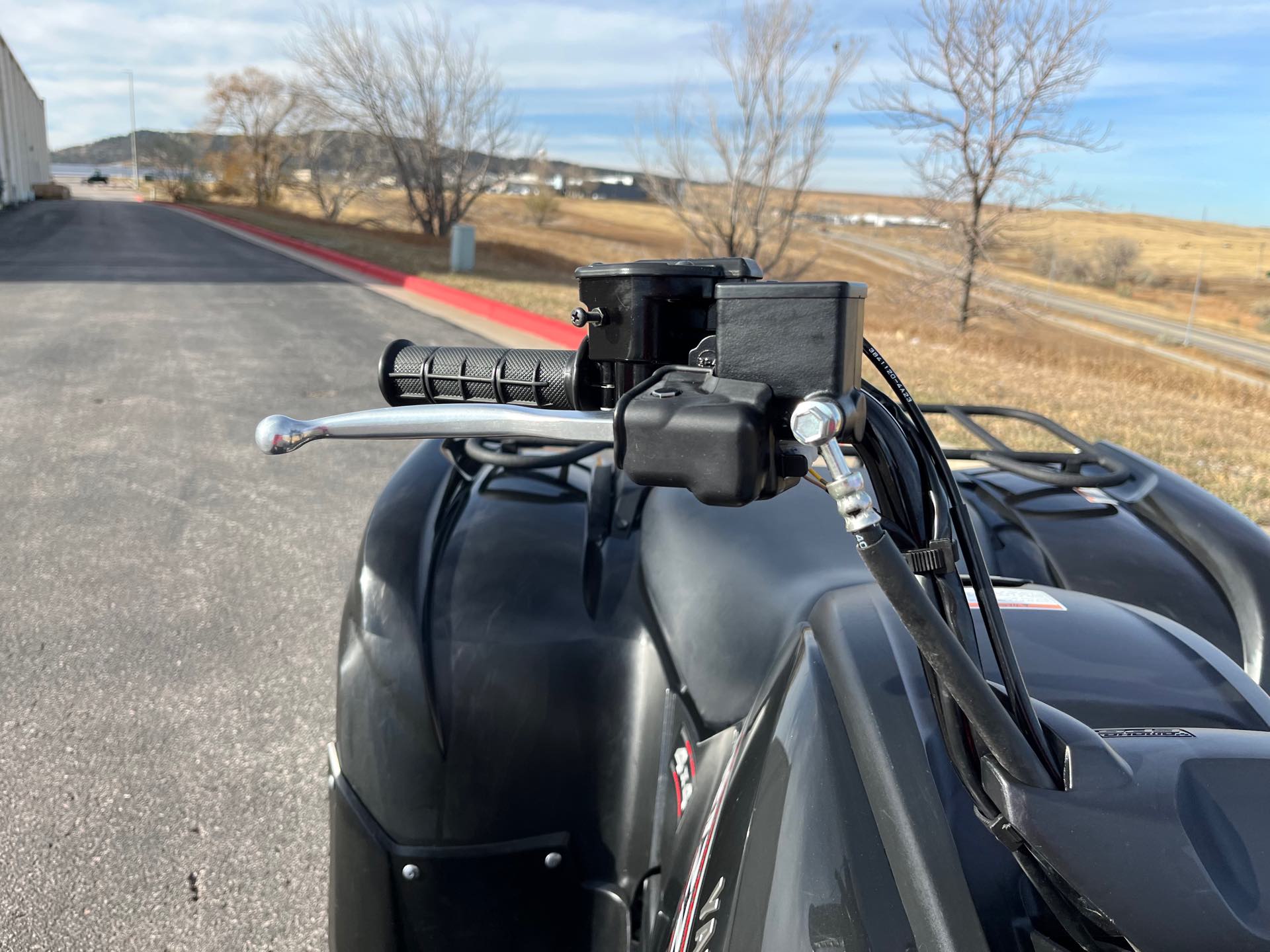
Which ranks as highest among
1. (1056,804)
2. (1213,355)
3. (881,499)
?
(881,499)

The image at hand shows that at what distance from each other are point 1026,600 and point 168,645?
317 cm

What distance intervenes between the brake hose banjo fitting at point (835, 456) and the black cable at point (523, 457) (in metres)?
1.39

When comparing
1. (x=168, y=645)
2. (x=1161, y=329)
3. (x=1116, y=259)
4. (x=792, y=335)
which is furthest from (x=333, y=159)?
(x=1116, y=259)

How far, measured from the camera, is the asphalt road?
2.34 meters

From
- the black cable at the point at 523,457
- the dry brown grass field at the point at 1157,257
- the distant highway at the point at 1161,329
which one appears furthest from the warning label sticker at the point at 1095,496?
the distant highway at the point at 1161,329

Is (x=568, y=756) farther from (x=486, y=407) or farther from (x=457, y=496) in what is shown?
(x=486, y=407)

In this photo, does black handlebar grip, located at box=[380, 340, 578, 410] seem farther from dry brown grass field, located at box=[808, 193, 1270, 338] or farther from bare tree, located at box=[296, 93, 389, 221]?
bare tree, located at box=[296, 93, 389, 221]

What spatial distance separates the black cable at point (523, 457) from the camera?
200 cm

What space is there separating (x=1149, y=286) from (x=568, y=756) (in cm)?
8338

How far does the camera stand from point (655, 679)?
1.66 meters

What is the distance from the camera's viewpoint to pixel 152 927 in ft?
7.30

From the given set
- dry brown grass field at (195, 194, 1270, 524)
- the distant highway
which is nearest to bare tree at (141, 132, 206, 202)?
dry brown grass field at (195, 194, 1270, 524)

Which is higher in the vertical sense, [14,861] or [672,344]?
[672,344]

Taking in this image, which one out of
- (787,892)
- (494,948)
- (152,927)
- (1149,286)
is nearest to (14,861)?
(152,927)
